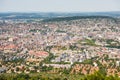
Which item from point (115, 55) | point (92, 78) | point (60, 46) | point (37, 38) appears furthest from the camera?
point (37, 38)

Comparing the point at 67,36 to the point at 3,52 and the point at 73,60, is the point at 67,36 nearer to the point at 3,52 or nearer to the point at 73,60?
the point at 3,52

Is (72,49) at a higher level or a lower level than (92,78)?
lower

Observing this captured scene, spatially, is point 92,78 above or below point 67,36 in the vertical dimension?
above

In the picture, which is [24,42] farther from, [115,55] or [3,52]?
[115,55]

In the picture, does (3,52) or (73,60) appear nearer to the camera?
(73,60)

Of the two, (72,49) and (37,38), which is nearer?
(72,49)

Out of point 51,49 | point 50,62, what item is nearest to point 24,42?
point 51,49

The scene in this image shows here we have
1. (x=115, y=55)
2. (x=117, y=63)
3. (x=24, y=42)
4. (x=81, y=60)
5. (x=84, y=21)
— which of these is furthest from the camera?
(x=84, y=21)

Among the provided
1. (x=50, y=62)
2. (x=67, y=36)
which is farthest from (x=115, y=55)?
(x=67, y=36)

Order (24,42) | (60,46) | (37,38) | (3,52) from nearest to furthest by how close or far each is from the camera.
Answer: (3,52), (60,46), (24,42), (37,38)
